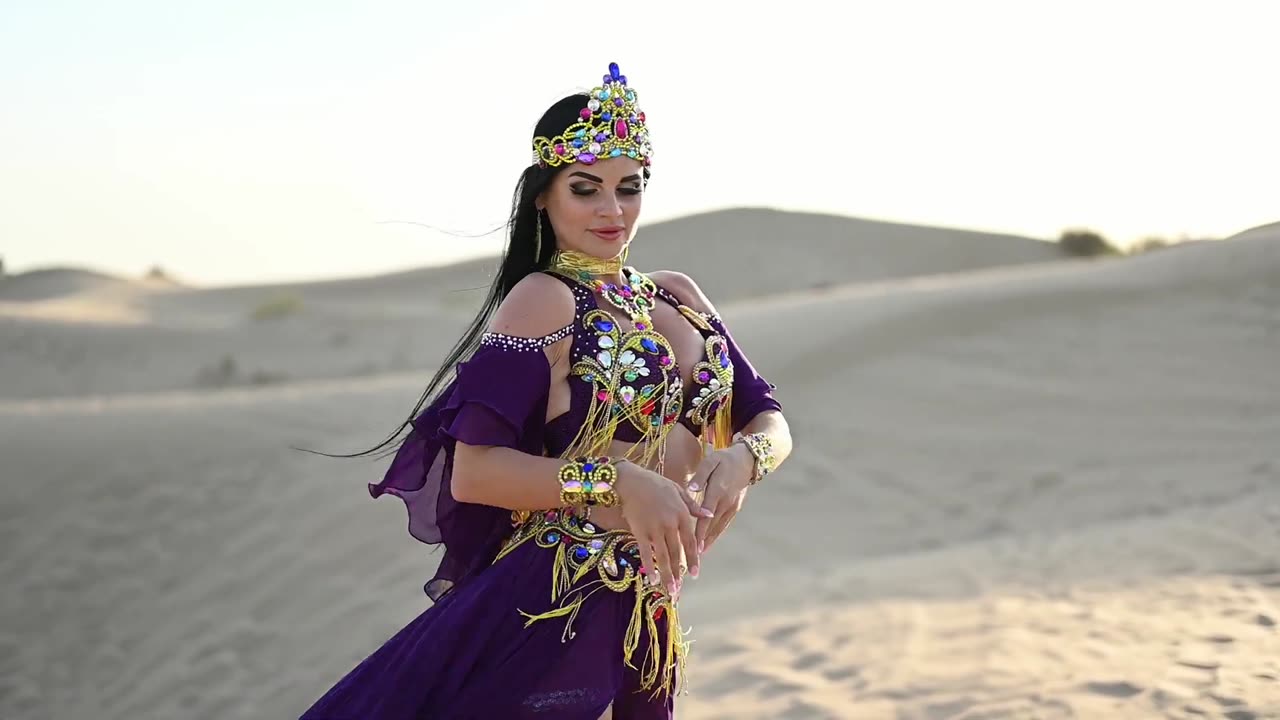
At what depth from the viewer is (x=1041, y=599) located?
302 inches

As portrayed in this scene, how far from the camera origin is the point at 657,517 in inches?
108

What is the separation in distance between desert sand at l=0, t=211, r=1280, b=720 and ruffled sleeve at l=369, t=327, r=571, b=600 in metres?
3.15

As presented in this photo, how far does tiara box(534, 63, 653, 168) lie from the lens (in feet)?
9.96

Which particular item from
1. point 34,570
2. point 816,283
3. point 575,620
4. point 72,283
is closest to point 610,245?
point 575,620

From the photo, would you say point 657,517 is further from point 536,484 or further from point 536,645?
point 536,645

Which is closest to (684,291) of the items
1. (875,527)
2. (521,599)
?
(521,599)

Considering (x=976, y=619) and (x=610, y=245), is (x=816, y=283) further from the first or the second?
(x=610, y=245)

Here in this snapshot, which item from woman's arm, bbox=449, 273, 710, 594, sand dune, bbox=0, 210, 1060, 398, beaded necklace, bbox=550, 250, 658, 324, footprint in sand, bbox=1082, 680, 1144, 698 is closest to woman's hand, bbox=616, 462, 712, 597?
woman's arm, bbox=449, 273, 710, 594

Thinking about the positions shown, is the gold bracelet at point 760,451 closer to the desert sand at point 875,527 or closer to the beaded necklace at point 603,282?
the beaded necklace at point 603,282

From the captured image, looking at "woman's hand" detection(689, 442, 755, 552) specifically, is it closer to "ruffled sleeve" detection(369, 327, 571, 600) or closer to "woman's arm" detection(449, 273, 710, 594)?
"woman's arm" detection(449, 273, 710, 594)

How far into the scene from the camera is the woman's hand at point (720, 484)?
291cm

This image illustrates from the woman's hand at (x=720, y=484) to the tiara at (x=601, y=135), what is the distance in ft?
2.39

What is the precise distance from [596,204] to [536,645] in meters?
1.00

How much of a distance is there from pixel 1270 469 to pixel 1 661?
984 cm
